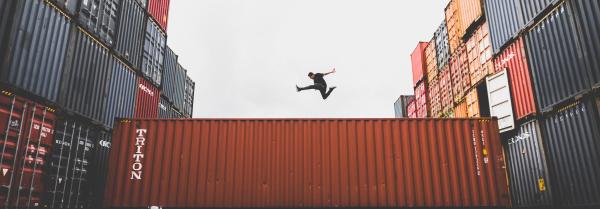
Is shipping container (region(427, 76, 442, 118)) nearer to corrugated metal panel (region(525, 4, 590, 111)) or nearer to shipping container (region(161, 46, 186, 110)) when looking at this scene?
corrugated metal panel (region(525, 4, 590, 111))

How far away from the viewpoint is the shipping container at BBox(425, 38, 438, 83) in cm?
2094

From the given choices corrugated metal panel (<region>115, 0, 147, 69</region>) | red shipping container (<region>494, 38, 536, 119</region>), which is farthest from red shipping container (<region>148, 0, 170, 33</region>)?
red shipping container (<region>494, 38, 536, 119</region>)

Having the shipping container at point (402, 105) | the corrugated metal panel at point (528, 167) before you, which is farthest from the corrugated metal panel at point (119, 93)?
the shipping container at point (402, 105)

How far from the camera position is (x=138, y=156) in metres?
10.2

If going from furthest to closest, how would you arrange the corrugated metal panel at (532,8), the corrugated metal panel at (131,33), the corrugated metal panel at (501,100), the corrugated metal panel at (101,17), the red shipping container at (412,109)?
the red shipping container at (412,109), the corrugated metal panel at (131,33), the corrugated metal panel at (501,100), the corrugated metal panel at (101,17), the corrugated metal panel at (532,8)

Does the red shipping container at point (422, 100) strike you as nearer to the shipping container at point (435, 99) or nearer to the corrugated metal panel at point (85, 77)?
the shipping container at point (435, 99)

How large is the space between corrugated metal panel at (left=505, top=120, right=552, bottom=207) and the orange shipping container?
7.09 feet

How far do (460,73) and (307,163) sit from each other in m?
10.1

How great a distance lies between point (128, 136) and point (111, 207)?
1838mm

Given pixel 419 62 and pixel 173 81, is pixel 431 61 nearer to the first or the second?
pixel 419 62

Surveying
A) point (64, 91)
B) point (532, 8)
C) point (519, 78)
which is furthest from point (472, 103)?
point (64, 91)

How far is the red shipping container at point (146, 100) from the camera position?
15.0m

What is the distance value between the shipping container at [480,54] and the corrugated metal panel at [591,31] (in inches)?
180

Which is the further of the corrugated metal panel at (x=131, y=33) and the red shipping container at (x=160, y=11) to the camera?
the red shipping container at (x=160, y=11)
